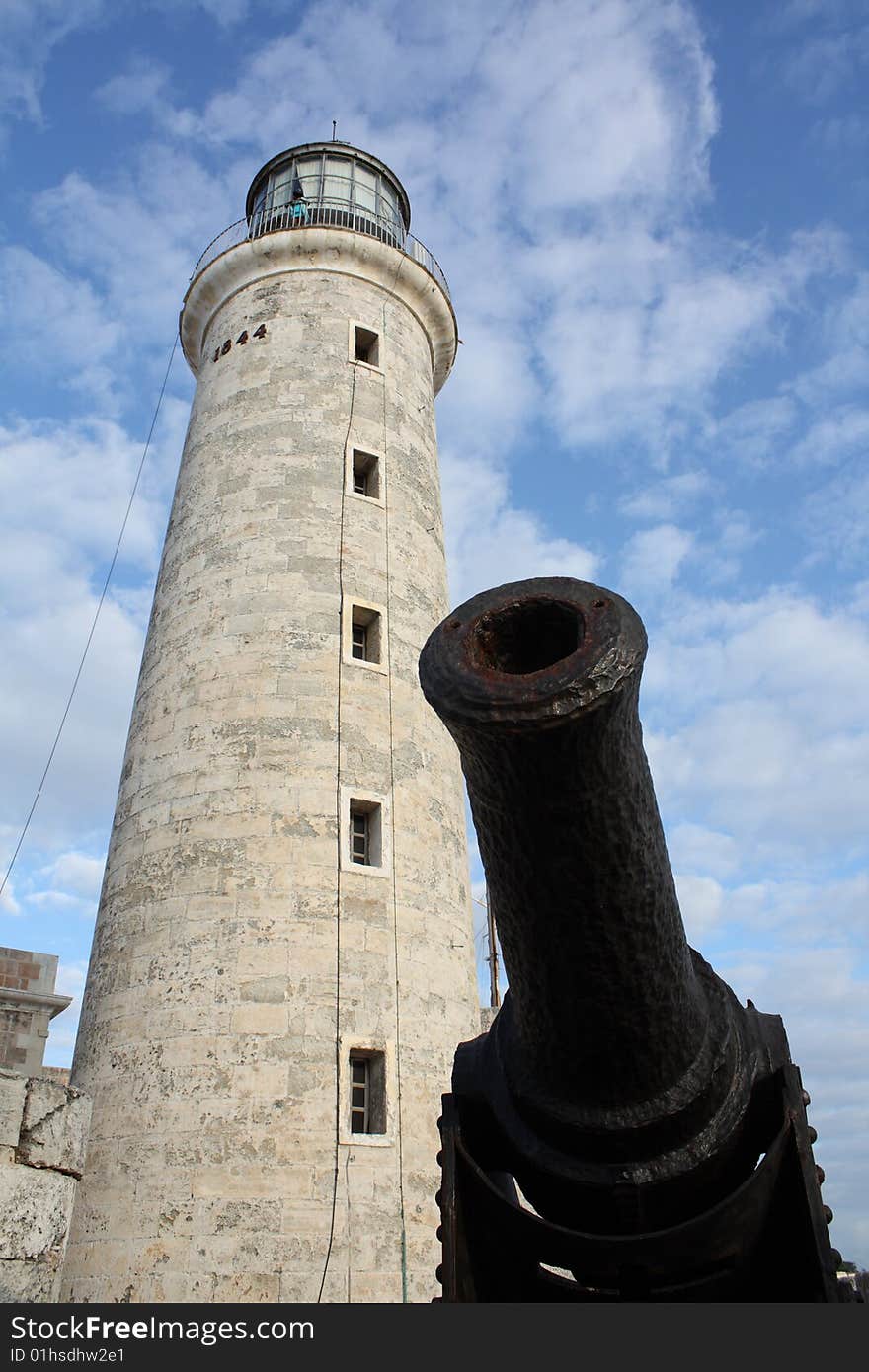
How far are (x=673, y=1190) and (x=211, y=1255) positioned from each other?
8.69 metres

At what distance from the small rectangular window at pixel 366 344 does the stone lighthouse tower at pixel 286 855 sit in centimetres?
6

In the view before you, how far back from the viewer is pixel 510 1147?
133 inches

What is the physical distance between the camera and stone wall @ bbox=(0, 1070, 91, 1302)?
5.82 metres

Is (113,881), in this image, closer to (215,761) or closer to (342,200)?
(215,761)

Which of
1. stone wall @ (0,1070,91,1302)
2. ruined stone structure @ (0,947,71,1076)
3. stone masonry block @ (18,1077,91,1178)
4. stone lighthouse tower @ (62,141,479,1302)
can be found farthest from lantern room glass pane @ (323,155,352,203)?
stone wall @ (0,1070,91,1302)

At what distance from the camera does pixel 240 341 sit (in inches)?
663

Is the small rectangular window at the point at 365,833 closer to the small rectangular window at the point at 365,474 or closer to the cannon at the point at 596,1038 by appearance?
the small rectangular window at the point at 365,474

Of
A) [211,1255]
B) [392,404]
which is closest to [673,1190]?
[211,1255]

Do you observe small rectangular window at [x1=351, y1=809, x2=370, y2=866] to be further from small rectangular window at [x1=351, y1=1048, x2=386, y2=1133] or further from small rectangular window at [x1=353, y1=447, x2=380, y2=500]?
small rectangular window at [x1=353, y1=447, x2=380, y2=500]

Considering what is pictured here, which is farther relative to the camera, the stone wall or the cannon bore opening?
the stone wall

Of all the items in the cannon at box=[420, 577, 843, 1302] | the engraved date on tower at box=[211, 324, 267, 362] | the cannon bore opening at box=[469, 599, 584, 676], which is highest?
the engraved date on tower at box=[211, 324, 267, 362]

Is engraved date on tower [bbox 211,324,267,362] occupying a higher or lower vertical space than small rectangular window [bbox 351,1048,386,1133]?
higher

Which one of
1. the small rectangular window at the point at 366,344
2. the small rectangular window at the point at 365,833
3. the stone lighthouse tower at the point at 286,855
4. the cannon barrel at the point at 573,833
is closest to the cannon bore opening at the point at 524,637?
the cannon barrel at the point at 573,833

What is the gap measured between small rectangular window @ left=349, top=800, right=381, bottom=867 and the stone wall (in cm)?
654
